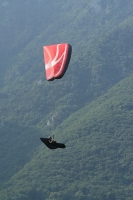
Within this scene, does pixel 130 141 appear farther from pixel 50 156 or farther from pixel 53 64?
pixel 53 64

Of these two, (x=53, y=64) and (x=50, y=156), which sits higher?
(x=50, y=156)

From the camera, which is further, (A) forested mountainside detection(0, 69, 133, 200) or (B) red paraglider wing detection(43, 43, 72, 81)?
(A) forested mountainside detection(0, 69, 133, 200)

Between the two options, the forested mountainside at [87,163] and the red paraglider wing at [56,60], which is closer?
the red paraglider wing at [56,60]

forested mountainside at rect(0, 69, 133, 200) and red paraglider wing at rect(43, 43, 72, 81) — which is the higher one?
Result: forested mountainside at rect(0, 69, 133, 200)

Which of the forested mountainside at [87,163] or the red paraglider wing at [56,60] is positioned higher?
the forested mountainside at [87,163]

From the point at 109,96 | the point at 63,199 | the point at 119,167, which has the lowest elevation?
the point at 63,199

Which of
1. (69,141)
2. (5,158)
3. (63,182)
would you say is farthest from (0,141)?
(63,182)

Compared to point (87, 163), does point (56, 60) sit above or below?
below

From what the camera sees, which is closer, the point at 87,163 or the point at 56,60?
the point at 56,60
